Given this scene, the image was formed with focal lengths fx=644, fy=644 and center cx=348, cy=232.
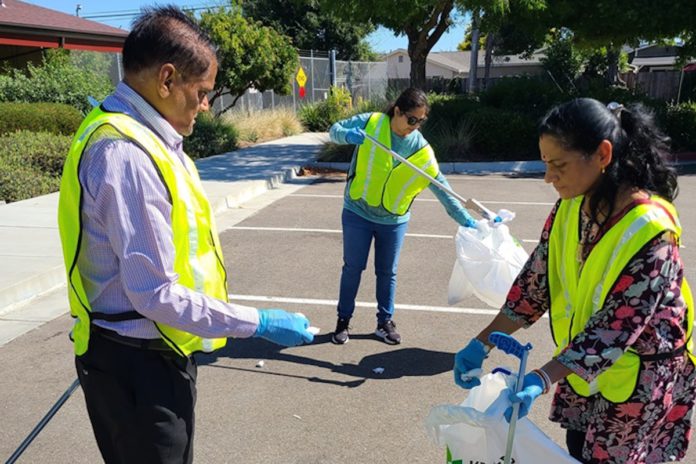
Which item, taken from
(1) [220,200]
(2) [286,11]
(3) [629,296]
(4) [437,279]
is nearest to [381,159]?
(4) [437,279]

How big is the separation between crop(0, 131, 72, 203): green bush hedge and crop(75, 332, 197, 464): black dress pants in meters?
8.88

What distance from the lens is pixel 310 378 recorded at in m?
4.39

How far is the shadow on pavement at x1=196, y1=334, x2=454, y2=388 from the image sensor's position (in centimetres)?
444

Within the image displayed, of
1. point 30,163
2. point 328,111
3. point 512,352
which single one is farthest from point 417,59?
A: point 512,352

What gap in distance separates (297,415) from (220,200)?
22.2 feet

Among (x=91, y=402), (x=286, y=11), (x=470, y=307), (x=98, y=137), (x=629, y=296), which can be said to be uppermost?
(x=286, y=11)

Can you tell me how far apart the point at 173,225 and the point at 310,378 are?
2.81 m

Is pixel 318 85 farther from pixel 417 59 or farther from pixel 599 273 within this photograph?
pixel 599 273

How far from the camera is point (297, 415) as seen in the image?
3.88m

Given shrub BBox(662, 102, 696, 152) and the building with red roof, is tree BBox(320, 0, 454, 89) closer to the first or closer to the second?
shrub BBox(662, 102, 696, 152)

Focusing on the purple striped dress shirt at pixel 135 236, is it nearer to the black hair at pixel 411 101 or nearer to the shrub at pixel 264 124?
the black hair at pixel 411 101

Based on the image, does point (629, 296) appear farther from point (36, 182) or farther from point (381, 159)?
point (36, 182)

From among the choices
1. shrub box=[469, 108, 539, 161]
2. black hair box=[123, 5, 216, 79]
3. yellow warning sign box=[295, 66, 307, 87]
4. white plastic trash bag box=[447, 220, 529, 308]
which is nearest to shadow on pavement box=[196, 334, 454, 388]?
white plastic trash bag box=[447, 220, 529, 308]

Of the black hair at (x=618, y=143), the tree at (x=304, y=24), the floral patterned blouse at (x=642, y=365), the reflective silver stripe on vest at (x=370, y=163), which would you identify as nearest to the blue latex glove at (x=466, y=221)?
the reflective silver stripe on vest at (x=370, y=163)
